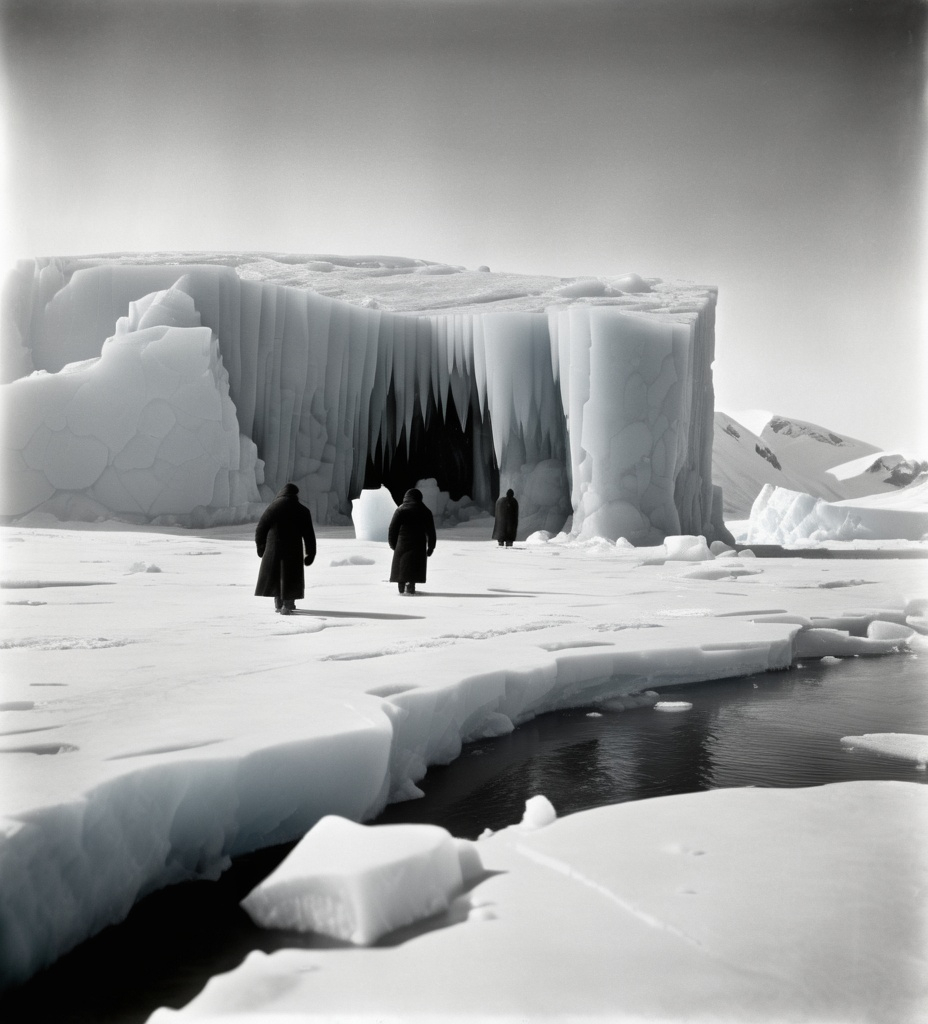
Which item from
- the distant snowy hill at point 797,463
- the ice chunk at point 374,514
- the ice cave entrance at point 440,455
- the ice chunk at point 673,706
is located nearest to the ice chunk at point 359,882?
the ice chunk at point 673,706

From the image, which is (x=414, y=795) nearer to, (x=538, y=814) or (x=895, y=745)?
(x=538, y=814)

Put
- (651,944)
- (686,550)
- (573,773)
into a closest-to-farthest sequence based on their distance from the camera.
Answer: (651,944) < (573,773) < (686,550)

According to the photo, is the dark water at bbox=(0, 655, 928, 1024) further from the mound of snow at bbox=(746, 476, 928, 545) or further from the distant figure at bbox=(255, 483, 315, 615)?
the mound of snow at bbox=(746, 476, 928, 545)

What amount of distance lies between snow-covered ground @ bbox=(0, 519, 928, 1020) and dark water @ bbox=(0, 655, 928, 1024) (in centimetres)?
10

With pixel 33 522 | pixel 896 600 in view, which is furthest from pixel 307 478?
pixel 896 600

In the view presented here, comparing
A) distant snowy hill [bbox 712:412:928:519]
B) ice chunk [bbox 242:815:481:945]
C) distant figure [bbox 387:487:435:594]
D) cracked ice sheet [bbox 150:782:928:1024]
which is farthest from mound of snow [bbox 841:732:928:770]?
distant snowy hill [bbox 712:412:928:519]

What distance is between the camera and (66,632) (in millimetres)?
5281

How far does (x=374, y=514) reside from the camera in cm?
1564

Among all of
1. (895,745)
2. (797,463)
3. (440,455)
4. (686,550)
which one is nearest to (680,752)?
(895,745)

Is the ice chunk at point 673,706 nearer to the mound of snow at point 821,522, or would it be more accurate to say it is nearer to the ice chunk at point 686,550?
the ice chunk at point 686,550

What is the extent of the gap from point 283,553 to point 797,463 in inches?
2411

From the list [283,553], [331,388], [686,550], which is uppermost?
[331,388]

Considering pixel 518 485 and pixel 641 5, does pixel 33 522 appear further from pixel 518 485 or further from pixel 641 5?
pixel 641 5

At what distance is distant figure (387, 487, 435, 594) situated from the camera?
817 cm
